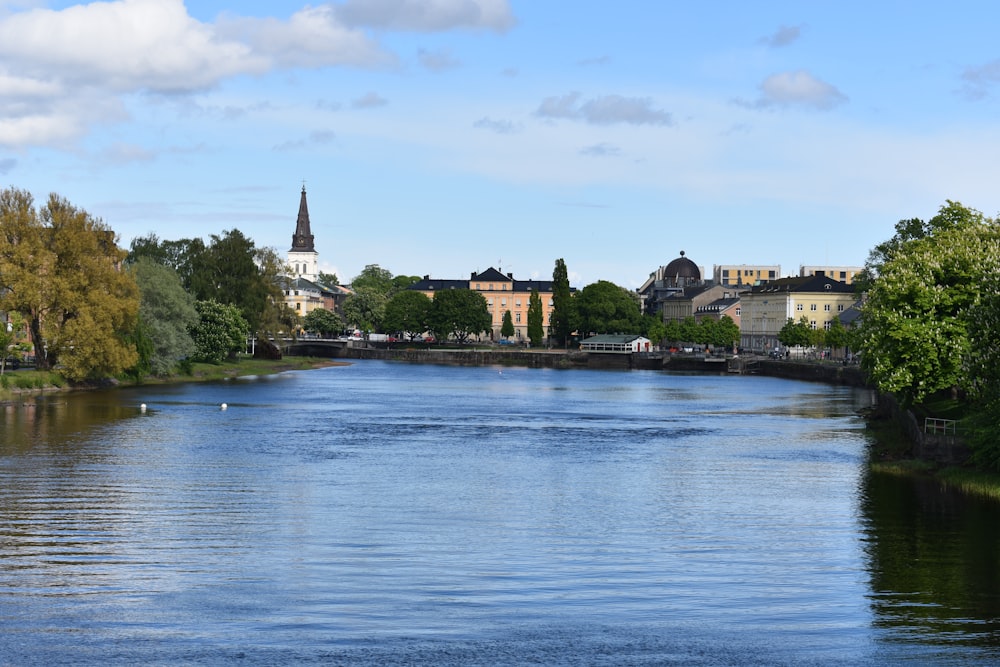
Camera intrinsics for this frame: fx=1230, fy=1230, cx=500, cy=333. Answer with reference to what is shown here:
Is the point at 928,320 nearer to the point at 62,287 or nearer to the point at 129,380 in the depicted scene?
the point at 62,287

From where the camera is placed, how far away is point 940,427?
2379 inches

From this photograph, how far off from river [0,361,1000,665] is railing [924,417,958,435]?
3.70 meters

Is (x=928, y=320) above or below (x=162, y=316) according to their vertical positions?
below

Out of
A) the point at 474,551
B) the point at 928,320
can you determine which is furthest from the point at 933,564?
the point at 928,320

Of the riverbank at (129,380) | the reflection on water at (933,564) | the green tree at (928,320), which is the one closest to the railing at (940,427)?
the green tree at (928,320)

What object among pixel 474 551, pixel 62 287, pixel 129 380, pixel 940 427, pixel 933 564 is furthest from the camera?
pixel 129 380

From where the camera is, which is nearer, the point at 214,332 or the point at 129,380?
the point at 129,380

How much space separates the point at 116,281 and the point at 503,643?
3368 inches

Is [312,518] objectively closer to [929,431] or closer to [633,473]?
[633,473]

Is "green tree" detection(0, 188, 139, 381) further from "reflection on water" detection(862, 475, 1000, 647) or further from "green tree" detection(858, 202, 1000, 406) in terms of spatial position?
"reflection on water" detection(862, 475, 1000, 647)

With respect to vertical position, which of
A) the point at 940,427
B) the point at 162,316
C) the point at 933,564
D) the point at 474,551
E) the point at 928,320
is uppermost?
the point at 162,316

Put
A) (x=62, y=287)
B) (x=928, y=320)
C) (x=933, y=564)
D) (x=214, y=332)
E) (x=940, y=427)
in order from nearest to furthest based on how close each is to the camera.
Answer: (x=933, y=564), (x=928, y=320), (x=940, y=427), (x=62, y=287), (x=214, y=332)

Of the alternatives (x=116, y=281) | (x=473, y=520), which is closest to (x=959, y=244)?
(x=473, y=520)

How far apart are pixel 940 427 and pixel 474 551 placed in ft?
107
